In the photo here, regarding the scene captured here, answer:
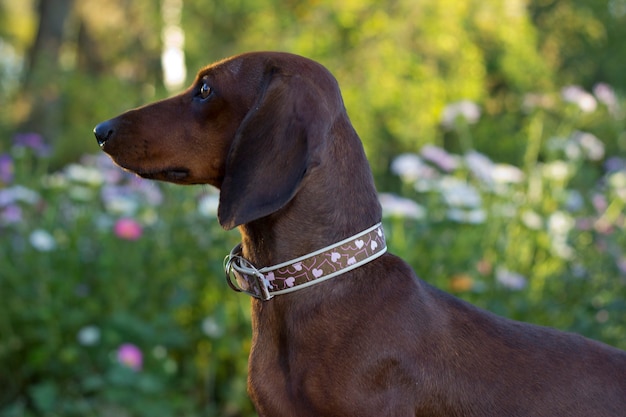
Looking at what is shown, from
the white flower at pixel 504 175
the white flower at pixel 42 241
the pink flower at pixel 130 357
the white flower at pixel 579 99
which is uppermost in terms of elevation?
the white flower at pixel 42 241

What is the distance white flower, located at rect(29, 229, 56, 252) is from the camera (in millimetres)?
4684

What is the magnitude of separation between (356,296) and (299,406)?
0.36m

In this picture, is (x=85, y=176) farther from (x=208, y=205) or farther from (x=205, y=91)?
(x=205, y=91)

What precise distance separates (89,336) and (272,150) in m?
2.44

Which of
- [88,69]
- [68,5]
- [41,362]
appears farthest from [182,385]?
[88,69]

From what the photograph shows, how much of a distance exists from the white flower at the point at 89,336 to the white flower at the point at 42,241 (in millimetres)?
477

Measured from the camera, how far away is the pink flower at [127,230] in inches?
188

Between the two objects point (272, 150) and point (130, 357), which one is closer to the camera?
point (272, 150)

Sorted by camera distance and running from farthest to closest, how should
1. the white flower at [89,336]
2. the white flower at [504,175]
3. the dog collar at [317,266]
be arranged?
the white flower at [504,175] → the white flower at [89,336] → the dog collar at [317,266]

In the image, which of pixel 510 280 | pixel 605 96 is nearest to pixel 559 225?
pixel 510 280

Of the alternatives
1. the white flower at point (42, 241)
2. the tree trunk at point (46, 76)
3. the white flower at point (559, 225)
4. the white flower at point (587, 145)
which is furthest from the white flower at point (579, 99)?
the tree trunk at point (46, 76)

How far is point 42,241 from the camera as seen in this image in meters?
4.68

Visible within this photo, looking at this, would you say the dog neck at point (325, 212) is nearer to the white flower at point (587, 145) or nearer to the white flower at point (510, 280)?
the white flower at point (510, 280)

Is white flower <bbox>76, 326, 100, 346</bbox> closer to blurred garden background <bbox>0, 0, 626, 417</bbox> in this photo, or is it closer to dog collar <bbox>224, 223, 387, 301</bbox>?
blurred garden background <bbox>0, 0, 626, 417</bbox>
